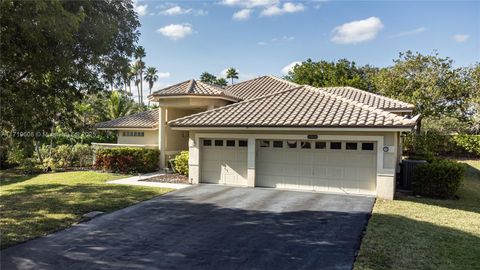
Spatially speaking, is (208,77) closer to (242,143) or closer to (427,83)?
(427,83)

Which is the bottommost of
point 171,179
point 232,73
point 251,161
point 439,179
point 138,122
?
point 171,179

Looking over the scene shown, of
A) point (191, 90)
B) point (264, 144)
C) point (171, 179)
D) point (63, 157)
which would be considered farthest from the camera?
point (63, 157)

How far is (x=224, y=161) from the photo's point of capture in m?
16.2

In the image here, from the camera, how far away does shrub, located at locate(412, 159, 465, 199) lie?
14344mm

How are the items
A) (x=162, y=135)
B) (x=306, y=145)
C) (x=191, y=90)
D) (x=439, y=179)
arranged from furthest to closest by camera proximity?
1. (x=162, y=135)
2. (x=191, y=90)
3. (x=306, y=145)
4. (x=439, y=179)

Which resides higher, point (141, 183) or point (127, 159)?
point (127, 159)

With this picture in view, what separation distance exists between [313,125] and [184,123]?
577 cm

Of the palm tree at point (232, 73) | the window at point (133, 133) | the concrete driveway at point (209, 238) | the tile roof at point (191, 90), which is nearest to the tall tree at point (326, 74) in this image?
the palm tree at point (232, 73)

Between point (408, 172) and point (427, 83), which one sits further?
point (427, 83)

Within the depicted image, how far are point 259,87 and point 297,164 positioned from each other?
34.8ft

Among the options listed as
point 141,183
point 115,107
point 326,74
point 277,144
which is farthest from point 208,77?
point 277,144

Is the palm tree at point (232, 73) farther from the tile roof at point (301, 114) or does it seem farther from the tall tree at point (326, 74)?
the tile roof at point (301, 114)

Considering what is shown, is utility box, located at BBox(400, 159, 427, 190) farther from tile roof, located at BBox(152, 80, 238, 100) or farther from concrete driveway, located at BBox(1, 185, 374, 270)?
tile roof, located at BBox(152, 80, 238, 100)

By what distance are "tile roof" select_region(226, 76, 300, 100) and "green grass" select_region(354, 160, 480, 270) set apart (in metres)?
11.8
